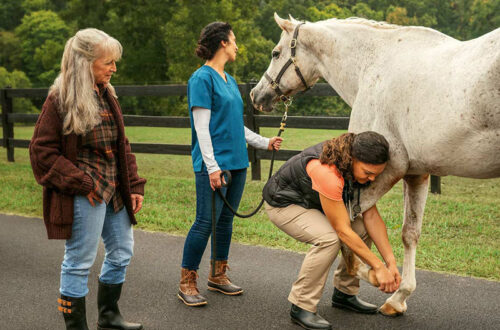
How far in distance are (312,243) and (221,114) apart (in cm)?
107

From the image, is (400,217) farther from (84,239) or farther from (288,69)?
(84,239)

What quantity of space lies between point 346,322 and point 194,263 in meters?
1.11

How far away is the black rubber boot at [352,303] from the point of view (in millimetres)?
3600

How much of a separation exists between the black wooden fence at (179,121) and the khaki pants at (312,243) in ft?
13.6

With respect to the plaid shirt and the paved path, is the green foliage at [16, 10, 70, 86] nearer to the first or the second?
the paved path

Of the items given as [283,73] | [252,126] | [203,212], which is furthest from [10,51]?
[203,212]

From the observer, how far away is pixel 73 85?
2.76 meters

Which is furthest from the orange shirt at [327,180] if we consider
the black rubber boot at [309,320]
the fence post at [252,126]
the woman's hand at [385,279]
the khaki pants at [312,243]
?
the fence post at [252,126]

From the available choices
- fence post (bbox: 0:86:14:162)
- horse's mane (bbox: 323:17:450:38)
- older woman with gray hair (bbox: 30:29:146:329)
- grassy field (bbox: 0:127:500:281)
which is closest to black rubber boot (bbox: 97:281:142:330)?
older woman with gray hair (bbox: 30:29:146:329)

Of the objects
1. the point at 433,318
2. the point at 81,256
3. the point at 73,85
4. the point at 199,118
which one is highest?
the point at 73,85

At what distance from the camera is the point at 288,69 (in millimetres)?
4031

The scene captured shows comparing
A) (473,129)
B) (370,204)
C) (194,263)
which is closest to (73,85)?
(194,263)

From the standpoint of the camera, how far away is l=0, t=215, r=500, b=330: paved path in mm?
3465

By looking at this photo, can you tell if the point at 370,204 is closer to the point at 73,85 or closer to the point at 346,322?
the point at 346,322
